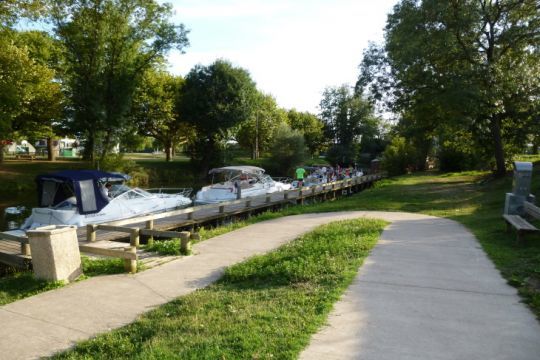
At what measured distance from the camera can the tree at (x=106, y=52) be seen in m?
29.1

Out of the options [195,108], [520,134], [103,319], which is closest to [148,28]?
[195,108]

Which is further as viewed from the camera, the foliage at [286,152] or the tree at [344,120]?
the tree at [344,120]

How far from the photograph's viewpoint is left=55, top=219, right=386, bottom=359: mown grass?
4457 millimetres

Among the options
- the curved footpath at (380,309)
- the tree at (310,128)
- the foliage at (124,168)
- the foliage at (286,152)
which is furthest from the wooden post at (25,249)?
the tree at (310,128)

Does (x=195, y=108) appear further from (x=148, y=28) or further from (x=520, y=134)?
(x=520, y=134)

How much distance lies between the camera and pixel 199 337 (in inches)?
186

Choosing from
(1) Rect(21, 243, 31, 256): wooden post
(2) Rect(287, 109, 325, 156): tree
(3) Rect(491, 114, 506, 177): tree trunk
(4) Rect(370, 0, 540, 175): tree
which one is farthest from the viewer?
(2) Rect(287, 109, 325, 156): tree

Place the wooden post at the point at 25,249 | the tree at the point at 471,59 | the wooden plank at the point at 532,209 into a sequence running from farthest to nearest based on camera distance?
1. the tree at the point at 471,59
2. the wooden plank at the point at 532,209
3. the wooden post at the point at 25,249

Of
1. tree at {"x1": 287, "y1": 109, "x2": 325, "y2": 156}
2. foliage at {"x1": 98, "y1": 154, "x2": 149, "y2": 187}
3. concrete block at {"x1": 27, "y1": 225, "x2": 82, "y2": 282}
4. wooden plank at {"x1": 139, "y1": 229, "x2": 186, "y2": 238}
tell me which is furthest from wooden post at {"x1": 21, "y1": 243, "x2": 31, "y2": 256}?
tree at {"x1": 287, "y1": 109, "x2": 325, "y2": 156}

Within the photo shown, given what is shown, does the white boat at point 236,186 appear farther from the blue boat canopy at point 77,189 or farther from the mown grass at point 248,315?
the mown grass at point 248,315

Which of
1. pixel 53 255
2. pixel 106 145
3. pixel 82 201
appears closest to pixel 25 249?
pixel 53 255

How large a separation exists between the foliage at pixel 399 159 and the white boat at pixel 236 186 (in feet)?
65.9

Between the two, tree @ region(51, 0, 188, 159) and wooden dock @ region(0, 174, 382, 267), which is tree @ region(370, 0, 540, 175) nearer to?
wooden dock @ region(0, 174, 382, 267)

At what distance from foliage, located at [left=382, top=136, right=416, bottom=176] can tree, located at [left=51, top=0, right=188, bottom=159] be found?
944 inches
